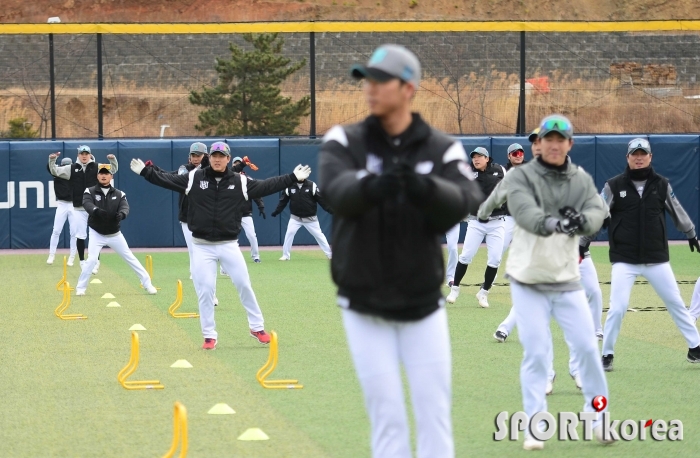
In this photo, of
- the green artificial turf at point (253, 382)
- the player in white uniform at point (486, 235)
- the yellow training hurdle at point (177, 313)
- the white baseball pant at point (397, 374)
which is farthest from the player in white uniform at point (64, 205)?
the white baseball pant at point (397, 374)

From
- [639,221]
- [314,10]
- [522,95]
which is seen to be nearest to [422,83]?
[522,95]

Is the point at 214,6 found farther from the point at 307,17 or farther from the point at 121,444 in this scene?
the point at 121,444

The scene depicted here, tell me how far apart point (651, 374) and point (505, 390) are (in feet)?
5.48

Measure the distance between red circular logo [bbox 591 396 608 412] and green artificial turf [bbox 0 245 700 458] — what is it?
272 millimetres

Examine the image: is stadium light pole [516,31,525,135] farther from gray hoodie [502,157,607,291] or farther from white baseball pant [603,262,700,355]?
Result: gray hoodie [502,157,607,291]

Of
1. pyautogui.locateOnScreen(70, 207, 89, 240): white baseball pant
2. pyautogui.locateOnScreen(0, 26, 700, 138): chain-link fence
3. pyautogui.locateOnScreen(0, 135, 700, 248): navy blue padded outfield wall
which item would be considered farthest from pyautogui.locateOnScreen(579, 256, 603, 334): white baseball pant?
pyautogui.locateOnScreen(0, 26, 700, 138): chain-link fence

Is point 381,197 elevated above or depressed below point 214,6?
below

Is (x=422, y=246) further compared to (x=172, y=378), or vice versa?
(x=172, y=378)

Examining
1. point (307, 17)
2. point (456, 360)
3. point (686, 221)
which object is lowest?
point (456, 360)

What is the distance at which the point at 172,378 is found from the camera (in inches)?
398

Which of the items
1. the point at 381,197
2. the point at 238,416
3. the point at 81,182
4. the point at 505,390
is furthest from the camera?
the point at 81,182

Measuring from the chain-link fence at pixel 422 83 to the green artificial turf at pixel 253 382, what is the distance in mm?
15521

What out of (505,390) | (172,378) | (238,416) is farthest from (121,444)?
(505,390)

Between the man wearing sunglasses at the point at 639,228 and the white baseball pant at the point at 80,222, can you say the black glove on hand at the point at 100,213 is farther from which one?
the man wearing sunglasses at the point at 639,228
